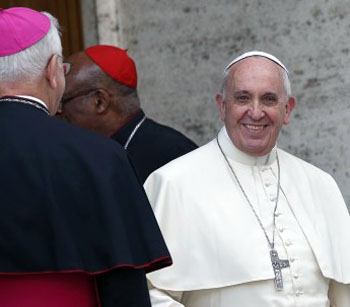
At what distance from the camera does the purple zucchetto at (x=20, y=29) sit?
3.93 m

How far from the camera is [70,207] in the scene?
151 inches

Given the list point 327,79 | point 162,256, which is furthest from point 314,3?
point 162,256

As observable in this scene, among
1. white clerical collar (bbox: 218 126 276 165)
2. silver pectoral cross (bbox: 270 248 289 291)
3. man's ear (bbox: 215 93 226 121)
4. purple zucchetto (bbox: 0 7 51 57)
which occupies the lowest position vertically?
silver pectoral cross (bbox: 270 248 289 291)

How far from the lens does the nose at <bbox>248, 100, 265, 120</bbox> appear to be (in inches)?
193

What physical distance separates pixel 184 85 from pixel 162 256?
3.40m

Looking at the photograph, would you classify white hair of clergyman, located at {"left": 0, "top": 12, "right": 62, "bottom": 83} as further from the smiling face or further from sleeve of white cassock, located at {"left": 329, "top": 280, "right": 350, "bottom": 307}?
sleeve of white cassock, located at {"left": 329, "top": 280, "right": 350, "bottom": 307}

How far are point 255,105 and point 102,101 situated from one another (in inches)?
51.2

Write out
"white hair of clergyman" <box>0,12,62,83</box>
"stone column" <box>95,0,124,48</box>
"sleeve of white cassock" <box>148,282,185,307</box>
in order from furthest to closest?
"stone column" <box>95,0,124,48</box> → "sleeve of white cassock" <box>148,282,185,307</box> → "white hair of clergyman" <box>0,12,62,83</box>

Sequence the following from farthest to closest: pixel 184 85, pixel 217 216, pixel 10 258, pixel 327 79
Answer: pixel 184 85, pixel 327 79, pixel 217 216, pixel 10 258

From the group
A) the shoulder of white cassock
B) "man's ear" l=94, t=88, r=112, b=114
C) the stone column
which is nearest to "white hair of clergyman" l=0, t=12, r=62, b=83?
the shoulder of white cassock

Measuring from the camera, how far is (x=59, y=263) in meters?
3.79

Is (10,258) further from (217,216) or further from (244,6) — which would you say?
(244,6)

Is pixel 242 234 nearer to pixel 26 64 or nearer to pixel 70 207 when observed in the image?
pixel 70 207

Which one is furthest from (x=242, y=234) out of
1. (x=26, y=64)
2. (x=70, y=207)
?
(x=26, y=64)
